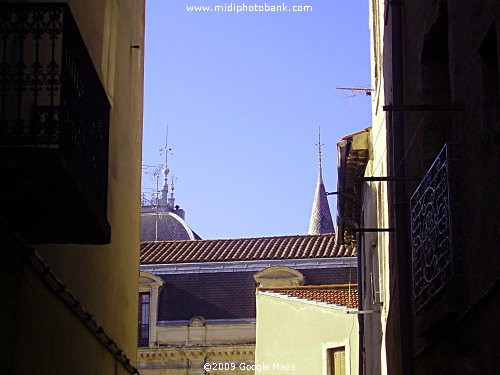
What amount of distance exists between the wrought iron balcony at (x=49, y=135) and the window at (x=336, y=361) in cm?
1685

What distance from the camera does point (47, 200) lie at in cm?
922

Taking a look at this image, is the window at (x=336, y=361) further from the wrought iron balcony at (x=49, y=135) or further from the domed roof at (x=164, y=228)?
the domed roof at (x=164, y=228)

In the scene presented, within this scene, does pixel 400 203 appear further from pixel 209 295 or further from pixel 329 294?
pixel 209 295

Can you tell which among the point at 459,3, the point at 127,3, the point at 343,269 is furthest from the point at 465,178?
the point at 343,269

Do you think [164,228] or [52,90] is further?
[164,228]

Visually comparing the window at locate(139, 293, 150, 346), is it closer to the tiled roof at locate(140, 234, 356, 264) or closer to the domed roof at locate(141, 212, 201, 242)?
the tiled roof at locate(140, 234, 356, 264)

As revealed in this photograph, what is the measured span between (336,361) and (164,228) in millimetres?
25467

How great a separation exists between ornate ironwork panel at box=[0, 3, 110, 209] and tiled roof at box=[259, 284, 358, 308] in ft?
55.1

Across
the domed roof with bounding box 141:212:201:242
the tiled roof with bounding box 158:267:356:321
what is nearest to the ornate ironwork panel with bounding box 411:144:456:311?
the tiled roof with bounding box 158:267:356:321

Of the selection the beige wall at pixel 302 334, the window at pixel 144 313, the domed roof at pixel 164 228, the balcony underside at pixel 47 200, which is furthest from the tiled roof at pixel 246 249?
the balcony underside at pixel 47 200

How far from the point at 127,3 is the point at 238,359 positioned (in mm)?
24128

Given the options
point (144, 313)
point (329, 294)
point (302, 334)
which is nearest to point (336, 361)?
point (302, 334)

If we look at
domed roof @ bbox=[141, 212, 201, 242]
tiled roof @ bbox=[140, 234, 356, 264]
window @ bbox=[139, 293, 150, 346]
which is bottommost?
window @ bbox=[139, 293, 150, 346]

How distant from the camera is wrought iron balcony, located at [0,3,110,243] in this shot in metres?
8.80
